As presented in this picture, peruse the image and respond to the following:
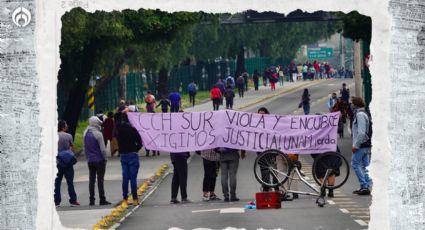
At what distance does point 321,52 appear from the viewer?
136250 millimetres

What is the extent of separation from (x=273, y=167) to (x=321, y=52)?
366ft

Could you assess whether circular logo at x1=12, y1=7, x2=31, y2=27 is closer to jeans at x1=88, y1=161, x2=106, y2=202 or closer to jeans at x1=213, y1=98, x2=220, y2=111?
jeans at x1=88, y1=161, x2=106, y2=202

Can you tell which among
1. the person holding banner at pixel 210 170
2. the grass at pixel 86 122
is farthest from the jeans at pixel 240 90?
the person holding banner at pixel 210 170

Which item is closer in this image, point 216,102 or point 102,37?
point 102,37

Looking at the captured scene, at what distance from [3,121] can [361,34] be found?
2626 cm

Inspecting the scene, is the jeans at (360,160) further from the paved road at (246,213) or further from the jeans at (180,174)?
the jeans at (180,174)

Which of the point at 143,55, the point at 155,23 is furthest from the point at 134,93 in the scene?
the point at 155,23

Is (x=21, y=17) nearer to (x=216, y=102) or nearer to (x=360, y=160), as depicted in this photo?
(x=360, y=160)

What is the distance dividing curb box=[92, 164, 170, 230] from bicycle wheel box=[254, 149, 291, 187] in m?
2.64

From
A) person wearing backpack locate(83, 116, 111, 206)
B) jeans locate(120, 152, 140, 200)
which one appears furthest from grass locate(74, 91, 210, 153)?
jeans locate(120, 152, 140, 200)

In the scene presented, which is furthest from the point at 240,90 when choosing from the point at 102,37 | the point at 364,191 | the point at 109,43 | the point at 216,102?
the point at 364,191

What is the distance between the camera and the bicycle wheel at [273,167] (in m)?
25.3

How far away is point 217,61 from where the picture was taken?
98.7m

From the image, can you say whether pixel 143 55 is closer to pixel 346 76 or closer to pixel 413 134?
pixel 413 134
